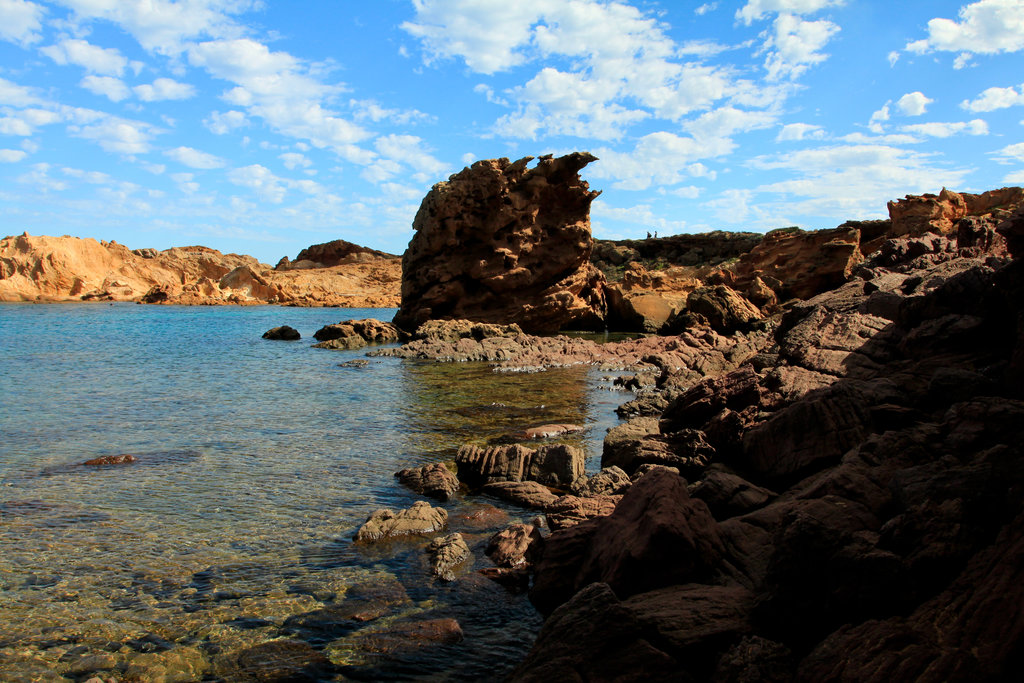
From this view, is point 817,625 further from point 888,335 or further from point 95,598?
point 888,335

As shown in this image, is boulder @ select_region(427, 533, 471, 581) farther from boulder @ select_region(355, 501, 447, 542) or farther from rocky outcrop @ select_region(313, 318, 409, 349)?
rocky outcrop @ select_region(313, 318, 409, 349)

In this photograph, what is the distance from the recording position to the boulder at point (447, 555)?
20.7 feet

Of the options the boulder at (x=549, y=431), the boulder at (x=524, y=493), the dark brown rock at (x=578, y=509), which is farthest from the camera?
the boulder at (x=549, y=431)

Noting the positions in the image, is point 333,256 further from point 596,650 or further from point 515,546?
point 596,650

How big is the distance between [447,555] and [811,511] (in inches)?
140

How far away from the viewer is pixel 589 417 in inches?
565

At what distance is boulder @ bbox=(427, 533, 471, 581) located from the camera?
630cm

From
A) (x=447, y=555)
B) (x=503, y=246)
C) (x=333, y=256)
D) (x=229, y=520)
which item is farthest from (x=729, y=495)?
(x=333, y=256)

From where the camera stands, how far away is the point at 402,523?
7.38m

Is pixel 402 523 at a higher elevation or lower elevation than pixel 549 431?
lower

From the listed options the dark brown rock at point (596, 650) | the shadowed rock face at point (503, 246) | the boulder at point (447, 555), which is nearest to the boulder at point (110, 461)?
the boulder at point (447, 555)

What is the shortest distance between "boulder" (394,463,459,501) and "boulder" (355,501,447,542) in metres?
0.89

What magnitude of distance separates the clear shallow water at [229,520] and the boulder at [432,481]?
0.70 feet

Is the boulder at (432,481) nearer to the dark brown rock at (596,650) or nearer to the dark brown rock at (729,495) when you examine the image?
the dark brown rock at (729,495)
